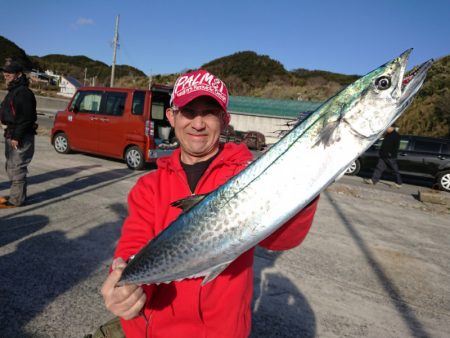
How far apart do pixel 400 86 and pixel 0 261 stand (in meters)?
4.07

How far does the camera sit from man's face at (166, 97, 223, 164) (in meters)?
1.71

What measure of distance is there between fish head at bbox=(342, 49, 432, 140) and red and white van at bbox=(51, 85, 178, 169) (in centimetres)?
768

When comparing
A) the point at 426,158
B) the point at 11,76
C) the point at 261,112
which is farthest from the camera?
the point at 261,112

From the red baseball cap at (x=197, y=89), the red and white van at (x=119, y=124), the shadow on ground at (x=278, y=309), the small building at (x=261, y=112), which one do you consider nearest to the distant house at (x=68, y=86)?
the small building at (x=261, y=112)

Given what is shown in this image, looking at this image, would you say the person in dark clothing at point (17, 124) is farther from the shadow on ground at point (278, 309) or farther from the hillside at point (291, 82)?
the shadow on ground at point (278, 309)

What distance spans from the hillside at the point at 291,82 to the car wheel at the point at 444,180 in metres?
5.72

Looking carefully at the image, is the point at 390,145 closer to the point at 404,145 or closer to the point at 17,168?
the point at 404,145

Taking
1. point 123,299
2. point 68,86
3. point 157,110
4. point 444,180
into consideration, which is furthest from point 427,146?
point 68,86

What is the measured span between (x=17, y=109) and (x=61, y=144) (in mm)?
5757

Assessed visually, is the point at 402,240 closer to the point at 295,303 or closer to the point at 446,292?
the point at 446,292

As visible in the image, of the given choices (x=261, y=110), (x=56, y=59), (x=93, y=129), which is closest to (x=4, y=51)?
(x=56, y=59)

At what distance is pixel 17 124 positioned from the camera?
15.9ft

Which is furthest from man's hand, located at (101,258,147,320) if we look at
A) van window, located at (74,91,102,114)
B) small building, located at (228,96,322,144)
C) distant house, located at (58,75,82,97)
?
distant house, located at (58,75,82,97)

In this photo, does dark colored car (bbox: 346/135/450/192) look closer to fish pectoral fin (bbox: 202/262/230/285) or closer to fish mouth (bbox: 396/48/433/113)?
Answer: fish mouth (bbox: 396/48/433/113)
